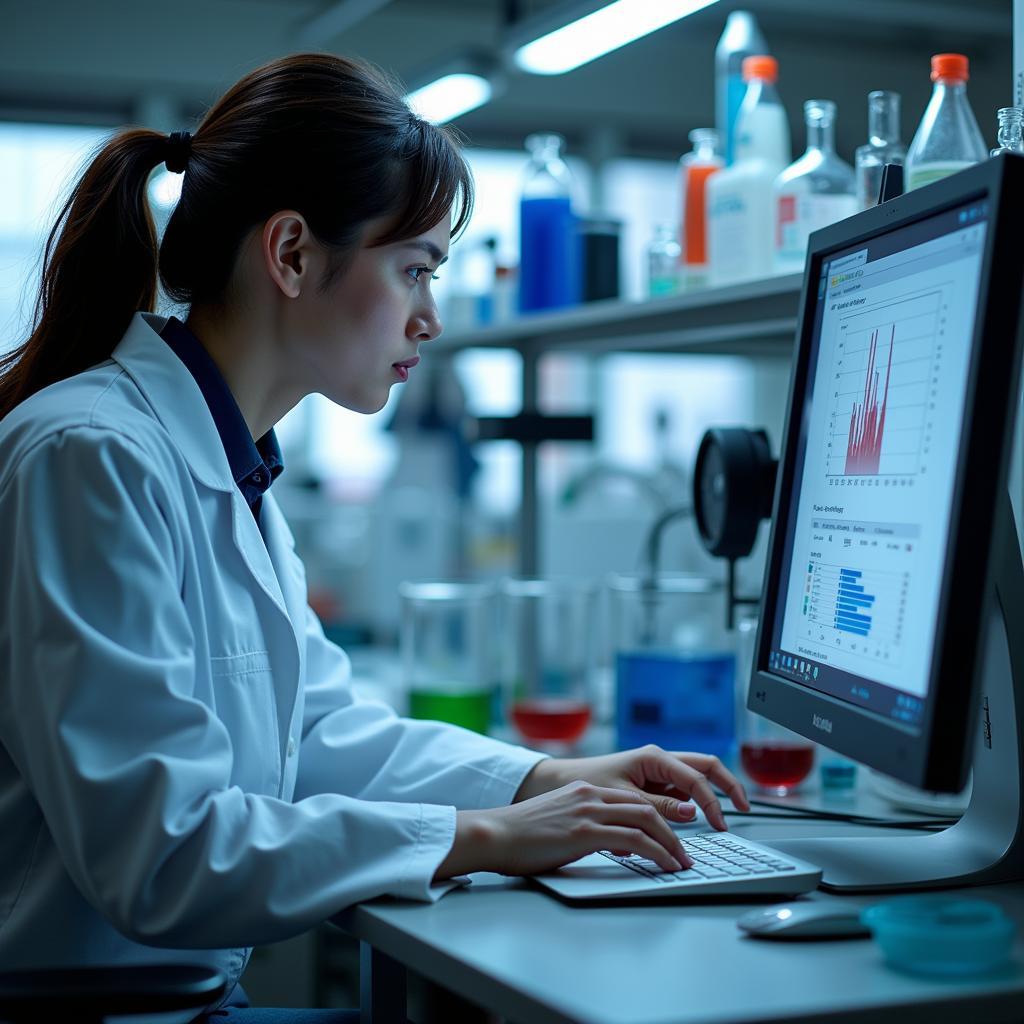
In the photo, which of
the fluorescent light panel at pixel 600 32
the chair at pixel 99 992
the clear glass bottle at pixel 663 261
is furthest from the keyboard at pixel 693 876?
the fluorescent light panel at pixel 600 32

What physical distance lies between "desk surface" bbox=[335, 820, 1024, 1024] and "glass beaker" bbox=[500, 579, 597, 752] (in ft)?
2.66

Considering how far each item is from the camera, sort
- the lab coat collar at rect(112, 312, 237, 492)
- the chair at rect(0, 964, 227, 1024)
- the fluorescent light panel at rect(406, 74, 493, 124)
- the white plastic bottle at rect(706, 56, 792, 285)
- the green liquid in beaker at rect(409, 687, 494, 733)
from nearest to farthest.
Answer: the chair at rect(0, 964, 227, 1024) → the lab coat collar at rect(112, 312, 237, 492) → the white plastic bottle at rect(706, 56, 792, 285) → the green liquid in beaker at rect(409, 687, 494, 733) → the fluorescent light panel at rect(406, 74, 493, 124)

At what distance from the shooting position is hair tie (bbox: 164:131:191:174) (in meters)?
1.23

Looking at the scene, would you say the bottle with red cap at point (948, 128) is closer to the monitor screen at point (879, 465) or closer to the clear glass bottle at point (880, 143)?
the clear glass bottle at point (880, 143)

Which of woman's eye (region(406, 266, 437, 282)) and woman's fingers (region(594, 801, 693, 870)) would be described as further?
woman's eye (region(406, 266, 437, 282))

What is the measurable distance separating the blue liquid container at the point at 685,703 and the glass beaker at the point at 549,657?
151 mm

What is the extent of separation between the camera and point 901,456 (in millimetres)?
883

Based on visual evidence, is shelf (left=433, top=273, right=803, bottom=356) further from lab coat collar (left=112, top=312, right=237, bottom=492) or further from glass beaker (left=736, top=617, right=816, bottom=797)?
lab coat collar (left=112, top=312, right=237, bottom=492)

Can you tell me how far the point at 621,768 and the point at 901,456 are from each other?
428 mm

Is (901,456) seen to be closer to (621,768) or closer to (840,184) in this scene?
(621,768)

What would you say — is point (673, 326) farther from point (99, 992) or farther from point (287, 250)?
point (99, 992)

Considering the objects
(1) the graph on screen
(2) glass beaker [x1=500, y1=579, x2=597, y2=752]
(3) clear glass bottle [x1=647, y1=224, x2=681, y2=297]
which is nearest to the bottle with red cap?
(1) the graph on screen

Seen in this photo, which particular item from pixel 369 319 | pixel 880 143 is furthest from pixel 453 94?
pixel 369 319

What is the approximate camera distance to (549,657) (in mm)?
2012
